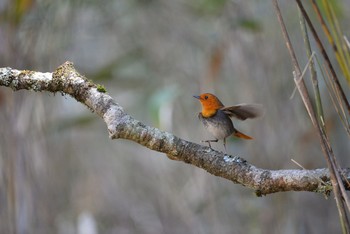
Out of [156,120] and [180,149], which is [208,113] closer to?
[156,120]

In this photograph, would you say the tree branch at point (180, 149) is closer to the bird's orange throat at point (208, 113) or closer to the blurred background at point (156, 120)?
the bird's orange throat at point (208, 113)

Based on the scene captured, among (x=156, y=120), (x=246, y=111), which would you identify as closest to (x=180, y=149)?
(x=246, y=111)

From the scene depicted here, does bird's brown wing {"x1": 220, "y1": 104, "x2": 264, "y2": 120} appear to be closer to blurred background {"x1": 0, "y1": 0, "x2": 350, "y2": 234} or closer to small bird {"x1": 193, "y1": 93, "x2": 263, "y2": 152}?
small bird {"x1": 193, "y1": 93, "x2": 263, "y2": 152}

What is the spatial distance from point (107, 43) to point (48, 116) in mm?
2415

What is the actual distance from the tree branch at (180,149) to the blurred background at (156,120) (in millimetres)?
A: 1469

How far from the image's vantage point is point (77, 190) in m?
5.61

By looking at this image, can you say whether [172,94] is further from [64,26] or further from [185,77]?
[185,77]

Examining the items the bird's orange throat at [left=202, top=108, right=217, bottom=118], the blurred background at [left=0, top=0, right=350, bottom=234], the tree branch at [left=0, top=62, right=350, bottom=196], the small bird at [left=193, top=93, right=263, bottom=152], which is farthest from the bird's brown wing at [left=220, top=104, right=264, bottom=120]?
the blurred background at [left=0, top=0, right=350, bottom=234]

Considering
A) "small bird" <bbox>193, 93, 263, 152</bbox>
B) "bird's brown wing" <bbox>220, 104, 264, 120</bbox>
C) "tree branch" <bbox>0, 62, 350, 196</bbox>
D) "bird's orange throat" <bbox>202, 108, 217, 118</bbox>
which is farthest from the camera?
"bird's orange throat" <bbox>202, 108, 217, 118</bbox>

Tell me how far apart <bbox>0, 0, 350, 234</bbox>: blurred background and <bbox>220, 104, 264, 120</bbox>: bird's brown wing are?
0.99 metres

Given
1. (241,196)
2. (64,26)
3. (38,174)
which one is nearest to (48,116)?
(38,174)

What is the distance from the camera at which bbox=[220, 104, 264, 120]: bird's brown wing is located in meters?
1.84

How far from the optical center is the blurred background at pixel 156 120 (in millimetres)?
3113

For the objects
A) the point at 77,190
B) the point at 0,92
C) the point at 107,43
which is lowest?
the point at 0,92
